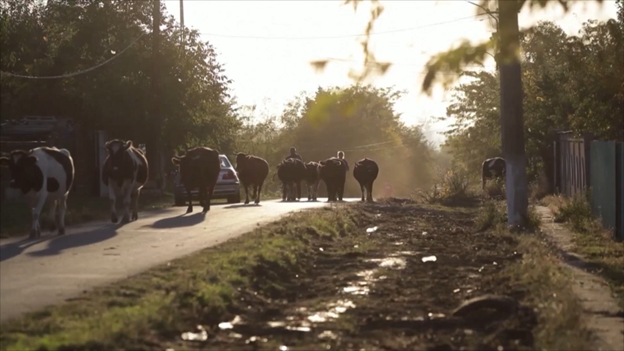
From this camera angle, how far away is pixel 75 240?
17.7 metres

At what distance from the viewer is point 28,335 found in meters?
9.31

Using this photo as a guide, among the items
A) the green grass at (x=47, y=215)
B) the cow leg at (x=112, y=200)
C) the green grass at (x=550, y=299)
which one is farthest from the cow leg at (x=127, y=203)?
the green grass at (x=550, y=299)

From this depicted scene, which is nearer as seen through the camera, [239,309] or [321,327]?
[321,327]

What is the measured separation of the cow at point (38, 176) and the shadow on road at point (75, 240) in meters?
0.48

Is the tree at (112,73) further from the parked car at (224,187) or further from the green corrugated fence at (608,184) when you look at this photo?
the green corrugated fence at (608,184)

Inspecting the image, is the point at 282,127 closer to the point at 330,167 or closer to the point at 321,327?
the point at 330,167

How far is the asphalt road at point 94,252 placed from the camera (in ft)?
38.6

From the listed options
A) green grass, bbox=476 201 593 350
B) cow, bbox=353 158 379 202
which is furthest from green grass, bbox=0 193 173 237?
green grass, bbox=476 201 593 350

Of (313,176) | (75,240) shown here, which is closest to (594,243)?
(75,240)

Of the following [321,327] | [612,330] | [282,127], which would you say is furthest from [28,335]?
[282,127]

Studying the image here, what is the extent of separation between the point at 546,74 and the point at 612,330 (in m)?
30.8

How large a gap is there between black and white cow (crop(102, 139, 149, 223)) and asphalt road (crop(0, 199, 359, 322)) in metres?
0.55

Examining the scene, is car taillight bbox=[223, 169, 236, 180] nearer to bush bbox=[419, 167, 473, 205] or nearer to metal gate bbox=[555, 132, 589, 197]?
bush bbox=[419, 167, 473, 205]

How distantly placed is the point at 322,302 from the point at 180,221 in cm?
1083
